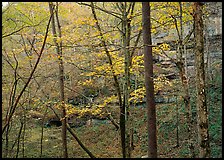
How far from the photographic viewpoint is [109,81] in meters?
20.0

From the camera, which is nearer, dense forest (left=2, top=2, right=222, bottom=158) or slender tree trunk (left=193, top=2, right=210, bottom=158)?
slender tree trunk (left=193, top=2, right=210, bottom=158)

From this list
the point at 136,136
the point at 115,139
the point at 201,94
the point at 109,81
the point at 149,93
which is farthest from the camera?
the point at 109,81

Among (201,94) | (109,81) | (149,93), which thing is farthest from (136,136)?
(201,94)

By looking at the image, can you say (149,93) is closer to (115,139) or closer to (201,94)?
(201,94)

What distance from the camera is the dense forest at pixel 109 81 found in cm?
649

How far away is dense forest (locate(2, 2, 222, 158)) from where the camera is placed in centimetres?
649

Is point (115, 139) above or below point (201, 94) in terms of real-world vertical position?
below

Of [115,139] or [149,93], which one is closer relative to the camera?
[149,93]

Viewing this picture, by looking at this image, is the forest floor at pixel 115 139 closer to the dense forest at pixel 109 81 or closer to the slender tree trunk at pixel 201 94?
the dense forest at pixel 109 81

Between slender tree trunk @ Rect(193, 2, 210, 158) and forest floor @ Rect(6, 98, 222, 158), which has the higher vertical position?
slender tree trunk @ Rect(193, 2, 210, 158)

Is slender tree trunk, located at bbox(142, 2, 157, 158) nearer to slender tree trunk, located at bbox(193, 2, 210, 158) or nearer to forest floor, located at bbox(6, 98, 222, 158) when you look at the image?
slender tree trunk, located at bbox(193, 2, 210, 158)

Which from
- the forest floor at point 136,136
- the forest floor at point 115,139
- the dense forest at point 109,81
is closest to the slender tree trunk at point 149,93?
the dense forest at point 109,81

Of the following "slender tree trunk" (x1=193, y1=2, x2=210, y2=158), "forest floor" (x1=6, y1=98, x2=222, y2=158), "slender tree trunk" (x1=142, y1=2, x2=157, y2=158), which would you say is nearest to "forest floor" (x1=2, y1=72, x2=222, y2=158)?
"forest floor" (x1=6, y1=98, x2=222, y2=158)

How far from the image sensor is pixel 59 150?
16125 millimetres
